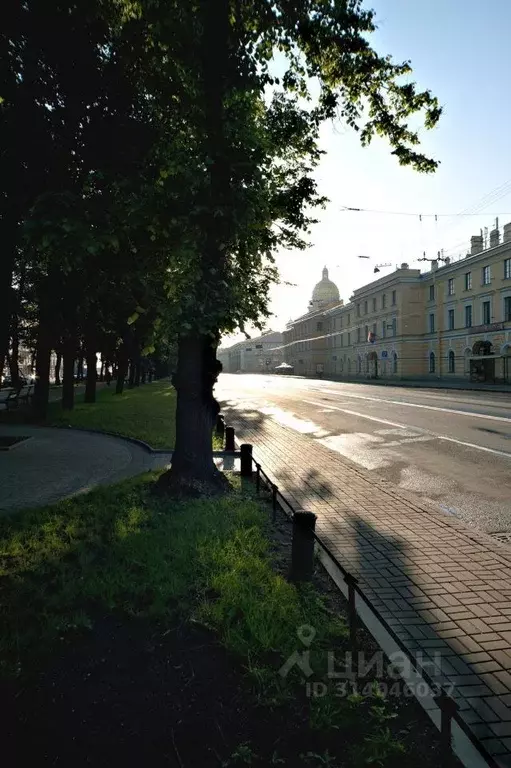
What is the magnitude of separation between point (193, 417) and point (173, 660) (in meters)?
4.71

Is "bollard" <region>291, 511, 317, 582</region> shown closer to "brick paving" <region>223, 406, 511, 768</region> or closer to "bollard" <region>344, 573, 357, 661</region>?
"brick paving" <region>223, 406, 511, 768</region>

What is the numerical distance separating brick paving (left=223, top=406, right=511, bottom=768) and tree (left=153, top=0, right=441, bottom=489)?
8.34 ft

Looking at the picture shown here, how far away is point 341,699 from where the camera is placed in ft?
9.92

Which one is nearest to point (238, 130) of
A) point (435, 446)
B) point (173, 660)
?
point (173, 660)

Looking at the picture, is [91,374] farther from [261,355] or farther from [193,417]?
[261,355]

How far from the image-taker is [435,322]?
5591 cm

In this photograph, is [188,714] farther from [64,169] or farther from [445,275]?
[445,275]

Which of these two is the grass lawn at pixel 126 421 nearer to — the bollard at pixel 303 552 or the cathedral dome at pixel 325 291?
the bollard at pixel 303 552

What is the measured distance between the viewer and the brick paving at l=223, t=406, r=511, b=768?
3.19m

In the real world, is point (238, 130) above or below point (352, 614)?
above

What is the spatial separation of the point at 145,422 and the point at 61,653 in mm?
14120

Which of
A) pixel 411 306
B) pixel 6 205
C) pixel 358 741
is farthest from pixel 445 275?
pixel 358 741

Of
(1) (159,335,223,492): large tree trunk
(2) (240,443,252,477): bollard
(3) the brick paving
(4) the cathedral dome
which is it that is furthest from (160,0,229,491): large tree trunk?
(4) the cathedral dome

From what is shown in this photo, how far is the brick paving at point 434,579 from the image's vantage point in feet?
10.5
